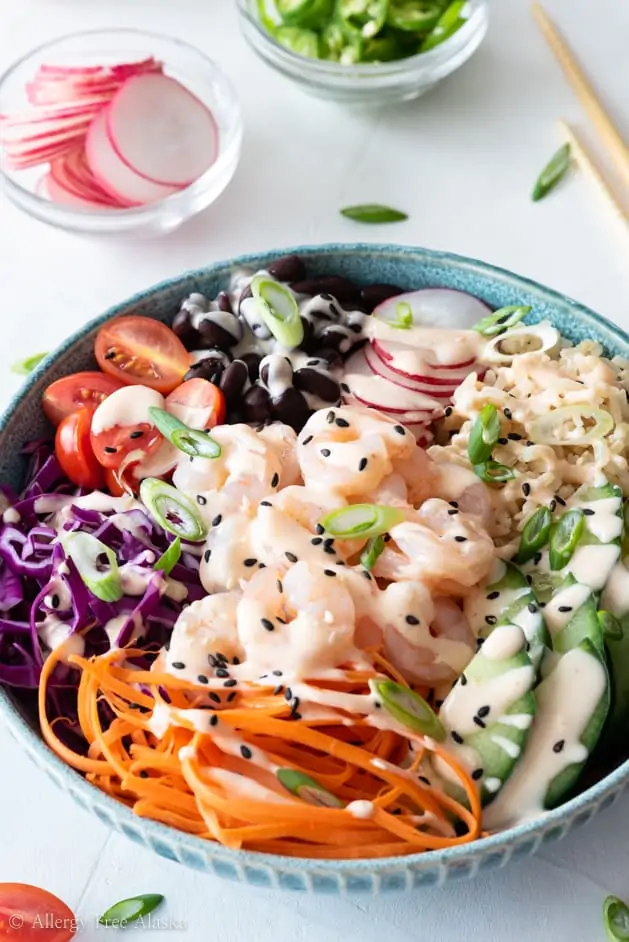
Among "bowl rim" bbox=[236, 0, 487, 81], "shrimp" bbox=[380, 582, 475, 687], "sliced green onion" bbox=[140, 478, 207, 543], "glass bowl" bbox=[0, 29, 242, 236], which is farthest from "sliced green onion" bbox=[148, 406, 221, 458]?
"bowl rim" bbox=[236, 0, 487, 81]

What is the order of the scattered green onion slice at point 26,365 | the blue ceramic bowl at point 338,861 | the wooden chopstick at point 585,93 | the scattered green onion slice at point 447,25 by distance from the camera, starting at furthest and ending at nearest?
the scattered green onion slice at point 447,25 → the wooden chopstick at point 585,93 → the scattered green onion slice at point 26,365 → the blue ceramic bowl at point 338,861

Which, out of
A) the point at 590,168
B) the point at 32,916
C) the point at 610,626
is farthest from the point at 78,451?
the point at 590,168

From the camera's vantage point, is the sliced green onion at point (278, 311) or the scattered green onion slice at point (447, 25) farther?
the scattered green onion slice at point (447, 25)

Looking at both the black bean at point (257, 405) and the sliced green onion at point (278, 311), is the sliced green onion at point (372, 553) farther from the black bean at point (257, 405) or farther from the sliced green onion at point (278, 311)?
the sliced green onion at point (278, 311)

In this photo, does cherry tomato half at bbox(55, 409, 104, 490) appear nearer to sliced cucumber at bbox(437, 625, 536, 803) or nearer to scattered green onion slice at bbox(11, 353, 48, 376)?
scattered green onion slice at bbox(11, 353, 48, 376)

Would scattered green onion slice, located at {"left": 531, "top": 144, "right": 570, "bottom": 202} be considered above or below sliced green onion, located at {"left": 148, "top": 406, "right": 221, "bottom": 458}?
below

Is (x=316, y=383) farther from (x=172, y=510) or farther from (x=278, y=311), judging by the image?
(x=172, y=510)

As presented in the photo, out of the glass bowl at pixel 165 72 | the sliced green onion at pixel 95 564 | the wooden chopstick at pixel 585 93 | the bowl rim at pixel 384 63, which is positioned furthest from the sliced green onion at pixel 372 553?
the bowl rim at pixel 384 63

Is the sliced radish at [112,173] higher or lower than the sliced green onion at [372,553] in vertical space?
higher
